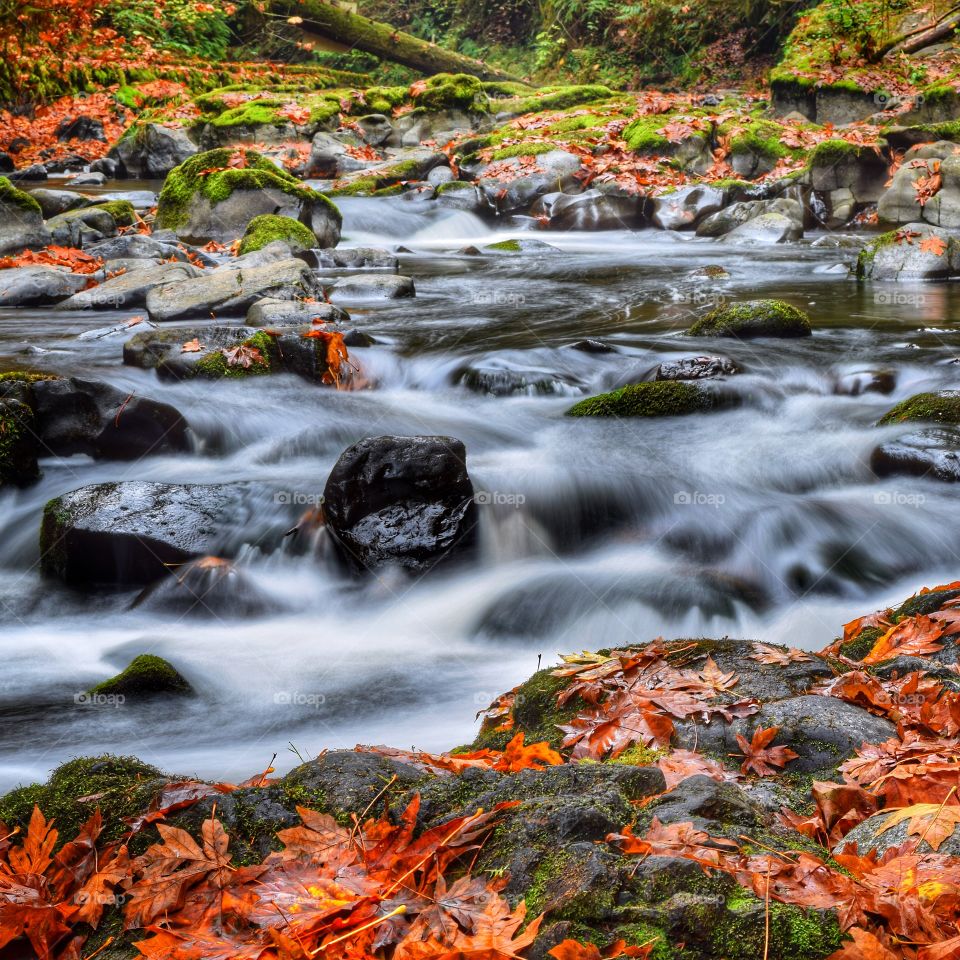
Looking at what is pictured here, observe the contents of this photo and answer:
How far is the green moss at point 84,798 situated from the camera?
2.09 meters

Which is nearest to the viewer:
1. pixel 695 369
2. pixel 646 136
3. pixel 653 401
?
pixel 653 401

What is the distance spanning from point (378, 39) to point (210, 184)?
16440 mm

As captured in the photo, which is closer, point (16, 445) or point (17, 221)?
point (16, 445)

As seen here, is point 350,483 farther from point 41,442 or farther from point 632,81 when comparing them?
point 632,81

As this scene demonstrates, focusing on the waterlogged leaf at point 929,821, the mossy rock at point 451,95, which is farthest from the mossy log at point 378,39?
the waterlogged leaf at point 929,821

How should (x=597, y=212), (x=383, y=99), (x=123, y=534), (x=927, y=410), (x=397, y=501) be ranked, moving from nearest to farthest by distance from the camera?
(x=123, y=534) < (x=397, y=501) < (x=927, y=410) < (x=597, y=212) < (x=383, y=99)

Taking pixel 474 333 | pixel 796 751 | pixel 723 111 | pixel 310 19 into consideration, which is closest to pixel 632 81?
pixel 723 111

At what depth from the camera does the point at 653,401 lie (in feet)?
23.3

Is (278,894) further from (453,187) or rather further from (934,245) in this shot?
(453,187)

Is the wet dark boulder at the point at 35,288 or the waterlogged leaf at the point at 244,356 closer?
the waterlogged leaf at the point at 244,356

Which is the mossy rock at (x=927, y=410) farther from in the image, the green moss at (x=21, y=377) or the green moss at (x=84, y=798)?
the green moss at (x=21, y=377)

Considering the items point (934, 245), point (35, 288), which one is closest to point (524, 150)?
point (934, 245)

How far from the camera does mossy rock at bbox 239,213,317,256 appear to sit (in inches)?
472

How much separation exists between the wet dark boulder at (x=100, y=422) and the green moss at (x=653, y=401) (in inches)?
135
